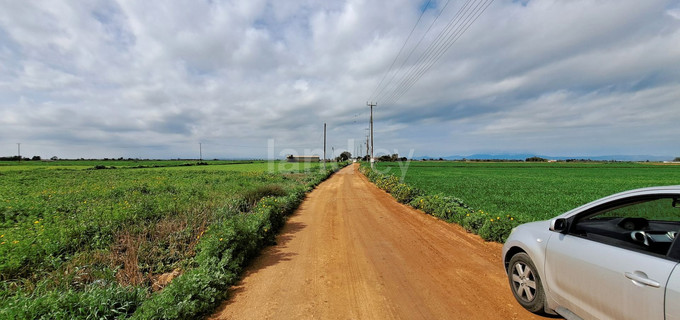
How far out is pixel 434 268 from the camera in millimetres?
5016

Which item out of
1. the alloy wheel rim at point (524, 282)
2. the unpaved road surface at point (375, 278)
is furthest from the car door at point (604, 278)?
the unpaved road surface at point (375, 278)

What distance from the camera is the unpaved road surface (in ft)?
11.8

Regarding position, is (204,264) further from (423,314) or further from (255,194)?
(255,194)

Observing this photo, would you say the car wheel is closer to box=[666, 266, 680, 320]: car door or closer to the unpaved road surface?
the unpaved road surface

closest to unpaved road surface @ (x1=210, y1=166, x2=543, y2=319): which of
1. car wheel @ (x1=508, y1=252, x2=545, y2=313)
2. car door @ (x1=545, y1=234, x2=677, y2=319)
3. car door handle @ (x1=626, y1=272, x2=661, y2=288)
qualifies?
car wheel @ (x1=508, y1=252, x2=545, y2=313)

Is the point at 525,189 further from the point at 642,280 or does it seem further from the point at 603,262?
the point at 642,280

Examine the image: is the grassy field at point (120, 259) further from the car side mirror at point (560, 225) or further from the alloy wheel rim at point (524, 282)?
the car side mirror at point (560, 225)

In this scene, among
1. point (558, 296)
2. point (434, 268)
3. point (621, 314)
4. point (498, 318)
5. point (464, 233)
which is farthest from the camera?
point (464, 233)

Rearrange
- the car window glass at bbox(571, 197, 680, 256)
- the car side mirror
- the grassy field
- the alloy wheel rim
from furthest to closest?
the alloy wheel rim < the grassy field < the car side mirror < the car window glass at bbox(571, 197, 680, 256)

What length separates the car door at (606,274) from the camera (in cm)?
204

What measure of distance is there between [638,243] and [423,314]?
93.6 inches

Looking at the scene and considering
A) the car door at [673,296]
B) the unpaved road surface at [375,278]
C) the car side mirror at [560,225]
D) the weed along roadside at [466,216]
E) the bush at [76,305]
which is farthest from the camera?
the weed along roadside at [466,216]

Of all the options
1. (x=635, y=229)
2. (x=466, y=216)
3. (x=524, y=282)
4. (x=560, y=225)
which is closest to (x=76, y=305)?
(x=524, y=282)

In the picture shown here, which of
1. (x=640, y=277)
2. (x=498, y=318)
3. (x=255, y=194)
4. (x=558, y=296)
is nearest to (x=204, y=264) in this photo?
(x=498, y=318)
